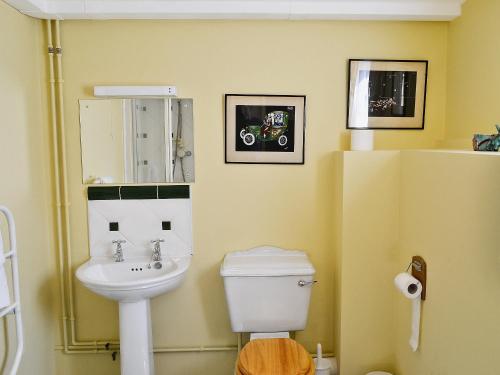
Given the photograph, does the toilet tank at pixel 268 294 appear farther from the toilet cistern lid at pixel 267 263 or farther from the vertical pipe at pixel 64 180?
the vertical pipe at pixel 64 180

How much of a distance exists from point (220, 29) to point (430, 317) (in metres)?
Answer: 1.77

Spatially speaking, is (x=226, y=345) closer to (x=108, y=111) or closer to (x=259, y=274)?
(x=259, y=274)

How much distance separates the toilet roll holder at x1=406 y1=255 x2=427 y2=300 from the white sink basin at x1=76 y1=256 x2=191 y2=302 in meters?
1.10

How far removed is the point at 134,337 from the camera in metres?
1.83

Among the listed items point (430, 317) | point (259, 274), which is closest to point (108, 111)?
point (259, 274)

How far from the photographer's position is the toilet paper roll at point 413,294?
1544 millimetres

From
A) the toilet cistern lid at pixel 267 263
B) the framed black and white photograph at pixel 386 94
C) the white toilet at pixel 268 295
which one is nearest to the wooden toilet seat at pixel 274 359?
the white toilet at pixel 268 295

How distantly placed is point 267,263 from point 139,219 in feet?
2.53

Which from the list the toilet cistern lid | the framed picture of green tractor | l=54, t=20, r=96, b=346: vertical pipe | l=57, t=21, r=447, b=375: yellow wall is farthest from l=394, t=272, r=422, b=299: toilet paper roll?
l=54, t=20, r=96, b=346: vertical pipe

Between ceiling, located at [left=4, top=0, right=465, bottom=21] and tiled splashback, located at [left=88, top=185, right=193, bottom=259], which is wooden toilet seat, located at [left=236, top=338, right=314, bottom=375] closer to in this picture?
tiled splashback, located at [left=88, top=185, right=193, bottom=259]

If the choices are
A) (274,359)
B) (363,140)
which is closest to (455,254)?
(363,140)

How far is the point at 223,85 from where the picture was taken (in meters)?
2.00

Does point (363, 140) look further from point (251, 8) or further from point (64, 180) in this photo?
point (64, 180)

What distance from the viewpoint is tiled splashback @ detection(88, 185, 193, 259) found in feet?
6.66
